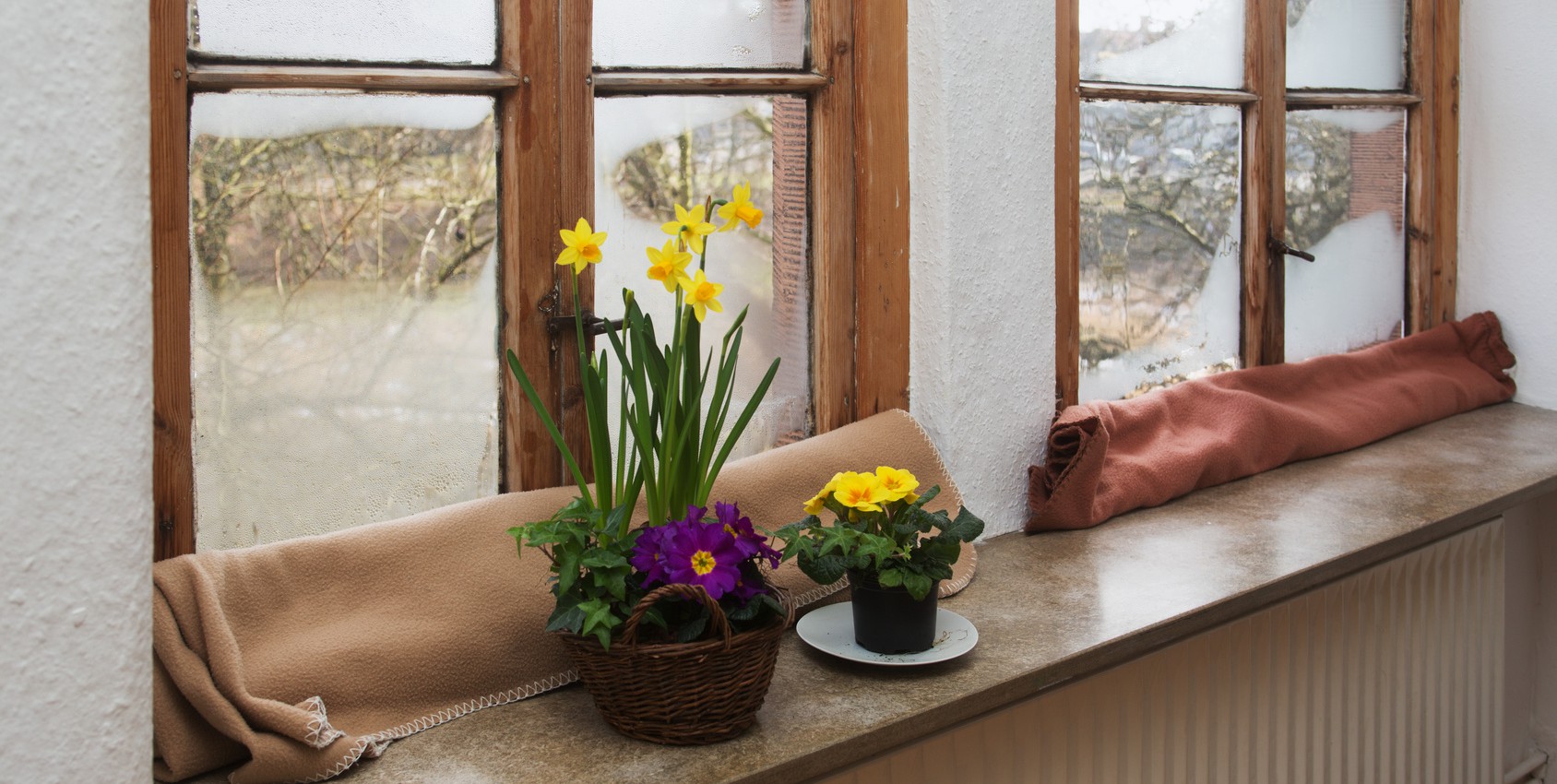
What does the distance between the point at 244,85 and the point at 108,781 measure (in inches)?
25.0

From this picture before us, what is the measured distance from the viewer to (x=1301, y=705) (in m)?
1.96

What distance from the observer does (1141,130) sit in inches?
82.4

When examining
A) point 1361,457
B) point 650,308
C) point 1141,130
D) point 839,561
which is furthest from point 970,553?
point 1361,457

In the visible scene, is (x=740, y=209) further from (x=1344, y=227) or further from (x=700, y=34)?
(x=1344, y=227)

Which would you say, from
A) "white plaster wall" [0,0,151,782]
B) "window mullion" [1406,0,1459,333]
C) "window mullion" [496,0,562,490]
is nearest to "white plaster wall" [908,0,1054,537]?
"window mullion" [496,0,562,490]

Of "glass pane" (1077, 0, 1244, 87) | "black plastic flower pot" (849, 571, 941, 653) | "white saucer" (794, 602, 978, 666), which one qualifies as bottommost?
"white saucer" (794, 602, 978, 666)

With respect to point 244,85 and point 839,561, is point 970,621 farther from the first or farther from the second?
point 244,85

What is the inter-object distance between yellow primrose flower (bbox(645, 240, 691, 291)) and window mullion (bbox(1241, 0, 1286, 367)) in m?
1.43

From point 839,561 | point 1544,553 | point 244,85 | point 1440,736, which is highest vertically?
point 244,85

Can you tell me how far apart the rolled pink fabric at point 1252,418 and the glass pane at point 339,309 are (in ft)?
2.84

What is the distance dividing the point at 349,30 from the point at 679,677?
28.1 inches

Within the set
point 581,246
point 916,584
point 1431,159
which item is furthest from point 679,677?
point 1431,159

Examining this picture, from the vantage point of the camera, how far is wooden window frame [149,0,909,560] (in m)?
1.16

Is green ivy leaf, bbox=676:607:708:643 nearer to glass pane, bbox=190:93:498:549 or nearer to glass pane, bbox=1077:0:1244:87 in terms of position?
glass pane, bbox=190:93:498:549
